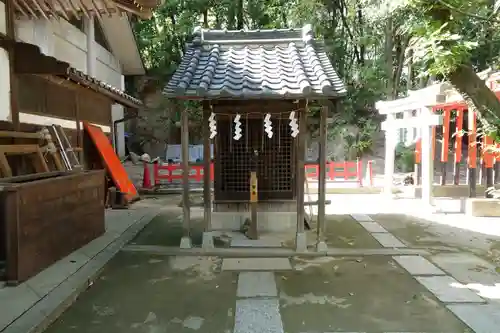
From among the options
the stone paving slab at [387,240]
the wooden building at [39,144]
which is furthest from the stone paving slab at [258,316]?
the stone paving slab at [387,240]

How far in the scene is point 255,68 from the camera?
27.2 ft

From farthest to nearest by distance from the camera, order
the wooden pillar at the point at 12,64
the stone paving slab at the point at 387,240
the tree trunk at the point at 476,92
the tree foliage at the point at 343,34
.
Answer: the tree foliage at the point at 343,34, the stone paving slab at the point at 387,240, the wooden pillar at the point at 12,64, the tree trunk at the point at 476,92

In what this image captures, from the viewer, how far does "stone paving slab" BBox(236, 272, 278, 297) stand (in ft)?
18.7

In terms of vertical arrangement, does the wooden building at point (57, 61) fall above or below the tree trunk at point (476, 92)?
above

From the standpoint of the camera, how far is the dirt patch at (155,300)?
4.70 meters

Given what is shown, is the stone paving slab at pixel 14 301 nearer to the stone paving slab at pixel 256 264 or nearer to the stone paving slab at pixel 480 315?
the stone paving slab at pixel 256 264

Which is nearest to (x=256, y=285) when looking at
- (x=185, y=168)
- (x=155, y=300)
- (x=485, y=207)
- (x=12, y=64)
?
(x=155, y=300)

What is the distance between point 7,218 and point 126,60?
14119 mm

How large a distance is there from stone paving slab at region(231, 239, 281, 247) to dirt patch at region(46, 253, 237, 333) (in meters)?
1.30

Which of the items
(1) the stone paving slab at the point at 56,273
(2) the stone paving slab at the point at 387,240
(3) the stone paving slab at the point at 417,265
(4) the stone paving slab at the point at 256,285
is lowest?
(4) the stone paving slab at the point at 256,285

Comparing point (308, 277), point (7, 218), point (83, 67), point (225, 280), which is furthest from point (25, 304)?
point (83, 67)

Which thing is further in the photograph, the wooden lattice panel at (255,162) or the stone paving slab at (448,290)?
the wooden lattice panel at (255,162)

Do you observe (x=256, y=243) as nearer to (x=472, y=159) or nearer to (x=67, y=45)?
(x=472, y=159)

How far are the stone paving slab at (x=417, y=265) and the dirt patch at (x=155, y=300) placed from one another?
292 centimetres
